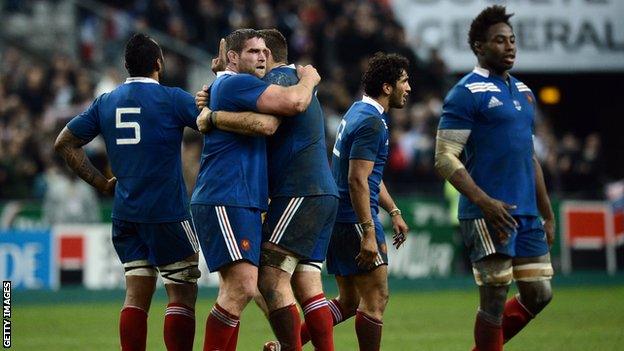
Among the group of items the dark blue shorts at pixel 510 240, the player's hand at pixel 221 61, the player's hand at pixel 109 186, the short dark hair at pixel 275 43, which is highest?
the short dark hair at pixel 275 43

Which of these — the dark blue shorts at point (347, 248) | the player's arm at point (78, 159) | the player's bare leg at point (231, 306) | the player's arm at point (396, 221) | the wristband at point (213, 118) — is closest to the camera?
the player's bare leg at point (231, 306)

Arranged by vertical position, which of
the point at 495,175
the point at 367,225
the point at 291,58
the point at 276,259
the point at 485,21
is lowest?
the point at 276,259

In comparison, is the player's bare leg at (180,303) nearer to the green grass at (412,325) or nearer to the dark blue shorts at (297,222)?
the dark blue shorts at (297,222)

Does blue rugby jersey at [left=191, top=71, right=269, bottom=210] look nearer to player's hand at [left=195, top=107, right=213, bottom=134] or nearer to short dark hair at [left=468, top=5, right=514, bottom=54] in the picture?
player's hand at [left=195, top=107, right=213, bottom=134]

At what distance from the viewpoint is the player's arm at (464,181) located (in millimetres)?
9445

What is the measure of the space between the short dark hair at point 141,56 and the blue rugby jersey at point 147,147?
0.07m

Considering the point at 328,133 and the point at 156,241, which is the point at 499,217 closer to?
the point at 156,241

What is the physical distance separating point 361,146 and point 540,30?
19.1 meters

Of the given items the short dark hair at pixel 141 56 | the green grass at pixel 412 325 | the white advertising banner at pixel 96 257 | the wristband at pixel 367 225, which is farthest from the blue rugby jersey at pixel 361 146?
the white advertising banner at pixel 96 257

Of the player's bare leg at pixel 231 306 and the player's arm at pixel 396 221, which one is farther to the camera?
the player's arm at pixel 396 221

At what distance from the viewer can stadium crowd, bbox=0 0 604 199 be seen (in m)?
22.5

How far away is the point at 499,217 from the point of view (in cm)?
945

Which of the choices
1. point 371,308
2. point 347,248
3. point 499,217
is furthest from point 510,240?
point 347,248

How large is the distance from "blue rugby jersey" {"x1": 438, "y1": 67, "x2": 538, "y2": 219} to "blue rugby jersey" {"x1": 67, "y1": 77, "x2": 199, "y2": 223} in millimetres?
1937
